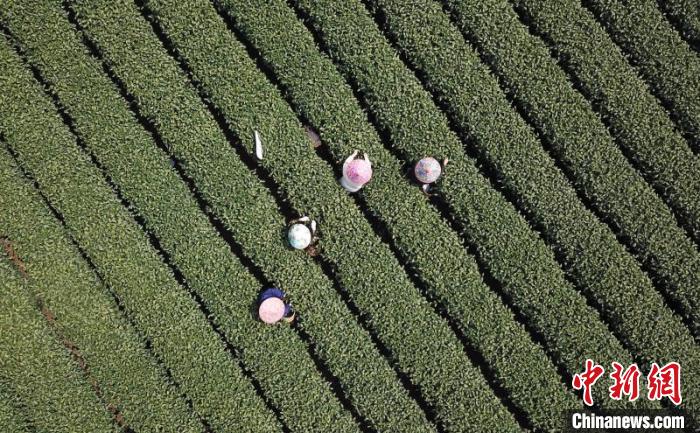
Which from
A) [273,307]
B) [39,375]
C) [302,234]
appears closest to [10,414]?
[39,375]

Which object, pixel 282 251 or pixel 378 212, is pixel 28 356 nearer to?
pixel 282 251

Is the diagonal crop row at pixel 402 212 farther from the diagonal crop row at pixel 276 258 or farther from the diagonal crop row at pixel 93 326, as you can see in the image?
the diagonal crop row at pixel 93 326

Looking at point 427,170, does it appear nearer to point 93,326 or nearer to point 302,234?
point 302,234

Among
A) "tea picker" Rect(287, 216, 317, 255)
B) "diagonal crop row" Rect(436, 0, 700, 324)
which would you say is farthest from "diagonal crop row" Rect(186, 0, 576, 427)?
"diagonal crop row" Rect(436, 0, 700, 324)

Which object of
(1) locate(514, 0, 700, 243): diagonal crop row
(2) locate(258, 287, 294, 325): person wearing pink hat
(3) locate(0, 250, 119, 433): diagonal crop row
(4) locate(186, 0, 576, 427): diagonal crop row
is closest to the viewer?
(2) locate(258, 287, 294, 325): person wearing pink hat

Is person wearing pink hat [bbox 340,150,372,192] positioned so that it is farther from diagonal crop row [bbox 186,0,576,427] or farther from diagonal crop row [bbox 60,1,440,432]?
diagonal crop row [bbox 60,1,440,432]

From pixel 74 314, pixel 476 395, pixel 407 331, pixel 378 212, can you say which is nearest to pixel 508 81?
pixel 378 212
